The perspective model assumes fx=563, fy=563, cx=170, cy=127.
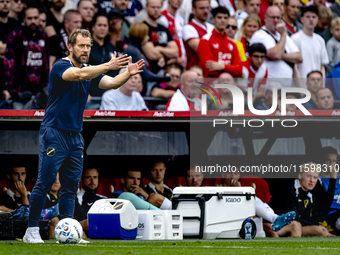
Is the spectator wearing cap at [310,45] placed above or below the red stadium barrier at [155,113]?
above

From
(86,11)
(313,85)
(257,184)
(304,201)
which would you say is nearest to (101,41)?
(86,11)

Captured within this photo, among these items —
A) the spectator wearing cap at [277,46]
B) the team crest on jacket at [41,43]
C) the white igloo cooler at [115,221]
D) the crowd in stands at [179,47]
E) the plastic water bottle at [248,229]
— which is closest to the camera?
the white igloo cooler at [115,221]

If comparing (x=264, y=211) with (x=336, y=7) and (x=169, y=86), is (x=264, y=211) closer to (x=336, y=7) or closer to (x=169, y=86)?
(x=169, y=86)

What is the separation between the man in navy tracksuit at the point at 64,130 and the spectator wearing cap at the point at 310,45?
529 cm

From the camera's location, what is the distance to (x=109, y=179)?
28.3 ft

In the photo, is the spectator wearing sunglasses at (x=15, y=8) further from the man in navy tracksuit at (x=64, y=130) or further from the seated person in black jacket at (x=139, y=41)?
the man in navy tracksuit at (x=64, y=130)

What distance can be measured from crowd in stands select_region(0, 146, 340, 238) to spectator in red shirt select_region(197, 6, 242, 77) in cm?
181

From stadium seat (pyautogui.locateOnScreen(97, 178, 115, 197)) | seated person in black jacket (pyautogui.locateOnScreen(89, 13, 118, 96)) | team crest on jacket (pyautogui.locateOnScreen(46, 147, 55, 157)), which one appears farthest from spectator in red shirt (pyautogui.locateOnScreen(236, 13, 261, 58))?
team crest on jacket (pyautogui.locateOnScreen(46, 147, 55, 157))

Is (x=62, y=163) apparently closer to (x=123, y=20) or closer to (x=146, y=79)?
(x=146, y=79)

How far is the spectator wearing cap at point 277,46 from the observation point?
10.1 metres

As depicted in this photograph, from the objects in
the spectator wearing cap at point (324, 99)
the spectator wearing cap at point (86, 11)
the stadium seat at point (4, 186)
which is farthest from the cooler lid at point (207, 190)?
the spectator wearing cap at point (86, 11)

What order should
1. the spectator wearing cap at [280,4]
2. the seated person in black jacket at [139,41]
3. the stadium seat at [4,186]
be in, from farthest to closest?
the spectator wearing cap at [280,4] < the seated person in black jacket at [139,41] < the stadium seat at [4,186]

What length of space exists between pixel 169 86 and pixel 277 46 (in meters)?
2.29

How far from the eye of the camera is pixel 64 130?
5965mm
